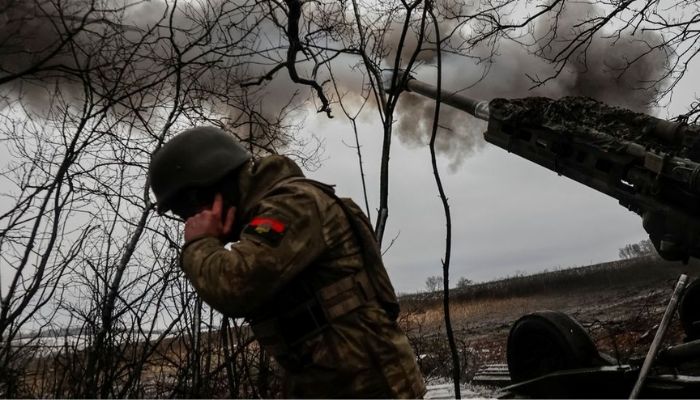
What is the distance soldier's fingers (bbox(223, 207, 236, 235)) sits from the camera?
1.80 meters

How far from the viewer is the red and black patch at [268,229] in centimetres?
162

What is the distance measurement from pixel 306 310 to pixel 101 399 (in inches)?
98.9

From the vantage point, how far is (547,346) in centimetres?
496

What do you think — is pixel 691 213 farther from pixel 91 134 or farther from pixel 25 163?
pixel 25 163

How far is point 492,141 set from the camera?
7699 millimetres

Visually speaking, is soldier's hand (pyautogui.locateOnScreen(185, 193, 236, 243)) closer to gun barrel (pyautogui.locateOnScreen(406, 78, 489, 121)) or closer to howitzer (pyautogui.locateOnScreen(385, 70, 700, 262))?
howitzer (pyautogui.locateOnScreen(385, 70, 700, 262))

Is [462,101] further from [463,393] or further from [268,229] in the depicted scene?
[268,229]

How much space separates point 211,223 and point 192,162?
0.33 metres

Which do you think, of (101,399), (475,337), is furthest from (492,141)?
(475,337)

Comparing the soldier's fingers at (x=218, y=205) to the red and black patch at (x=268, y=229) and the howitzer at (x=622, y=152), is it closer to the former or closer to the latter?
the red and black patch at (x=268, y=229)

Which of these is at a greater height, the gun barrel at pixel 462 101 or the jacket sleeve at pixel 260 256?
the gun barrel at pixel 462 101

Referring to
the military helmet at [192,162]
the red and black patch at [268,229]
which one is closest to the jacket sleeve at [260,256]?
the red and black patch at [268,229]

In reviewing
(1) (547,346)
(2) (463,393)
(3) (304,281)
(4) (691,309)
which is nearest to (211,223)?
(3) (304,281)

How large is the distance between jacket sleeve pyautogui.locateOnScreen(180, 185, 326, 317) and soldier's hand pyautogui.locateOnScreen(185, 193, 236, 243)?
40 mm
